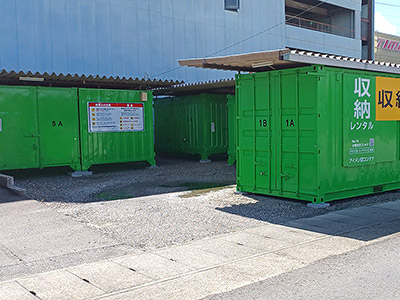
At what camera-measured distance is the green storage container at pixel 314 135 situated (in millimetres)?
8938

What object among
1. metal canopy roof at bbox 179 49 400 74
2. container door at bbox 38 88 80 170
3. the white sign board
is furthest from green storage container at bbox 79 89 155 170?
metal canopy roof at bbox 179 49 400 74

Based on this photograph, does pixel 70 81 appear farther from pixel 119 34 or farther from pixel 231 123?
pixel 119 34

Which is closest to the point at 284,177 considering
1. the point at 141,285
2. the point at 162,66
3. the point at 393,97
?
the point at 393,97

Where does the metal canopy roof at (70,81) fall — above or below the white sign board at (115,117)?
above

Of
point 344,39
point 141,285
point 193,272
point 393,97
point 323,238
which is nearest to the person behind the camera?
point 141,285

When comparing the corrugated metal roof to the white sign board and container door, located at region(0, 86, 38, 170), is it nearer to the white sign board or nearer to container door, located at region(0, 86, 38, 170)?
the white sign board

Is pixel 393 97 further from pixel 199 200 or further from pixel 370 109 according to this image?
pixel 199 200

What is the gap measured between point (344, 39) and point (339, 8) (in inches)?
140

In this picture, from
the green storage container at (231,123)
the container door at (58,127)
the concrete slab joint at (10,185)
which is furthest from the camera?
the green storage container at (231,123)

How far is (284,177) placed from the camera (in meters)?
9.52

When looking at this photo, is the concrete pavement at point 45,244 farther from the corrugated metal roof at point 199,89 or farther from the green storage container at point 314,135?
the corrugated metal roof at point 199,89

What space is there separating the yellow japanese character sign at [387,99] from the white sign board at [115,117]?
851cm

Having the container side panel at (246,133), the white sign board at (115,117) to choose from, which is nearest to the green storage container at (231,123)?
the white sign board at (115,117)

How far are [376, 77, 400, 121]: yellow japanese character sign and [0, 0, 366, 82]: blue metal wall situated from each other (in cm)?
1408
